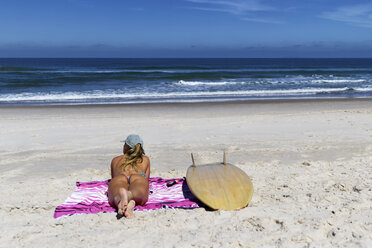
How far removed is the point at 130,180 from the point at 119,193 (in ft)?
1.15

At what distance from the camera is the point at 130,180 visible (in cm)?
431

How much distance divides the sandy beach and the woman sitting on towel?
0.16 meters

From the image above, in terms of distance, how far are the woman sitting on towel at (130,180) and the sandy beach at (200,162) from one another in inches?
6.2

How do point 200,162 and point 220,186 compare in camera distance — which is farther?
point 200,162

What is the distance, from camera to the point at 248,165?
590 cm

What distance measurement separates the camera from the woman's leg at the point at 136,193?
12.7 ft

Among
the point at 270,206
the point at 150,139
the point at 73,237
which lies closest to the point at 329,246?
the point at 270,206

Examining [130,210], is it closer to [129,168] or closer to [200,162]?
[129,168]

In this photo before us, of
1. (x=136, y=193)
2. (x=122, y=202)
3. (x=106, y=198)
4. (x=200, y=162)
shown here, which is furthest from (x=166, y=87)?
(x=122, y=202)

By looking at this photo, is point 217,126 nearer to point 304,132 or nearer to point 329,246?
point 304,132

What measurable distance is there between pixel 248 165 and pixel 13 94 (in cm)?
1638

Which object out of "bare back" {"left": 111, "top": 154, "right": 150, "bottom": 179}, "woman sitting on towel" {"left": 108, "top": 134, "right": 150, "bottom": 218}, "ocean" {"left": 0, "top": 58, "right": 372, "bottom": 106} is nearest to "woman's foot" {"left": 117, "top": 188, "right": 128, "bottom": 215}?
"woman sitting on towel" {"left": 108, "top": 134, "right": 150, "bottom": 218}

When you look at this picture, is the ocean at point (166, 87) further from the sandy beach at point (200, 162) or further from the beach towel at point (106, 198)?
the beach towel at point (106, 198)

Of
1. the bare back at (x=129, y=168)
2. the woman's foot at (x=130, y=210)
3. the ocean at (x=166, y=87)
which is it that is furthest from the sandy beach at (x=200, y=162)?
the ocean at (x=166, y=87)
